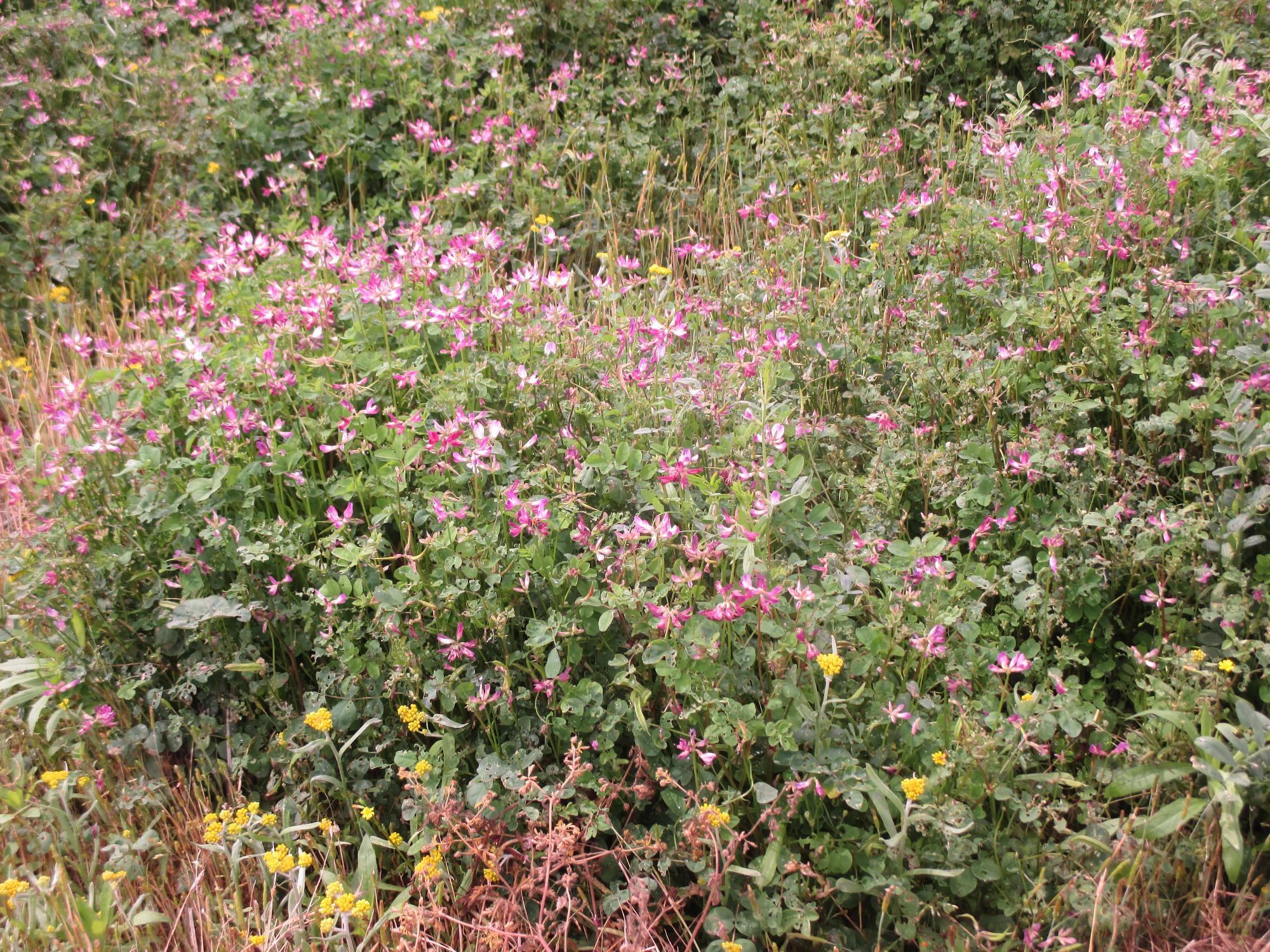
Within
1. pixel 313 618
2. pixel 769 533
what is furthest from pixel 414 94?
pixel 769 533

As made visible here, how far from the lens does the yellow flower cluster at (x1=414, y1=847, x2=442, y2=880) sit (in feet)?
6.86

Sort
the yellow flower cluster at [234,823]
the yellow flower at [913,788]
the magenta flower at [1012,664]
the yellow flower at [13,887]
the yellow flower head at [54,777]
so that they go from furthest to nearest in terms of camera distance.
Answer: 1. the yellow flower head at [54,777]
2. the yellow flower cluster at [234,823]
3. the yellow flower at [13,887]
4. the magenta flower at [1012,664]
5. the yellow flower at [913,788]

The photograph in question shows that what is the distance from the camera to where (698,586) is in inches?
86.0

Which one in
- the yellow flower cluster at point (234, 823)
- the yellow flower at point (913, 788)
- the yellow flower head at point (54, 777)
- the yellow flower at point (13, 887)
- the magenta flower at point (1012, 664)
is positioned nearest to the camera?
the yellow flower at point (913, 788)

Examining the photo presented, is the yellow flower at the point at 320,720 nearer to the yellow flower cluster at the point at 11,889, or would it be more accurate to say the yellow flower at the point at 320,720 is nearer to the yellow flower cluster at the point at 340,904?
the yellow flower cluster at the point at 340,904

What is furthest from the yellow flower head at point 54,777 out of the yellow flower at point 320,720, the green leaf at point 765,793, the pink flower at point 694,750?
the green leaf at point 765,793

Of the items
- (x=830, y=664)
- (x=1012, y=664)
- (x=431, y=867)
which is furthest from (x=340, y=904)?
(x=1012, y=664)

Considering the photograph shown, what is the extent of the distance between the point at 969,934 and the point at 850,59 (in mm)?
3566

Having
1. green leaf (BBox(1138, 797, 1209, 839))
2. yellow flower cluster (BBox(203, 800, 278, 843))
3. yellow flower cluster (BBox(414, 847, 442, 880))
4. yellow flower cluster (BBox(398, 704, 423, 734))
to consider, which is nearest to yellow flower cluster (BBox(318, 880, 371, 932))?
yellow flower cluster (BBox(414, 847, 442, 880))

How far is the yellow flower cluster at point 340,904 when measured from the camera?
199cm

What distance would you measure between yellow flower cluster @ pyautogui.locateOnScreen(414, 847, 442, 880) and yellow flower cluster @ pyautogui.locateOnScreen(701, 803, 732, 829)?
1.90 feet

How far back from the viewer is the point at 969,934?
6.31 ft

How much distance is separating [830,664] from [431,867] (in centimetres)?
93

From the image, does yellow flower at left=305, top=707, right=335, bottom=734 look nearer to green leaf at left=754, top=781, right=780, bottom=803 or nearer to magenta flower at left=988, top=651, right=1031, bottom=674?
green leaf at left=754, top=781, right=780, bottom=803
